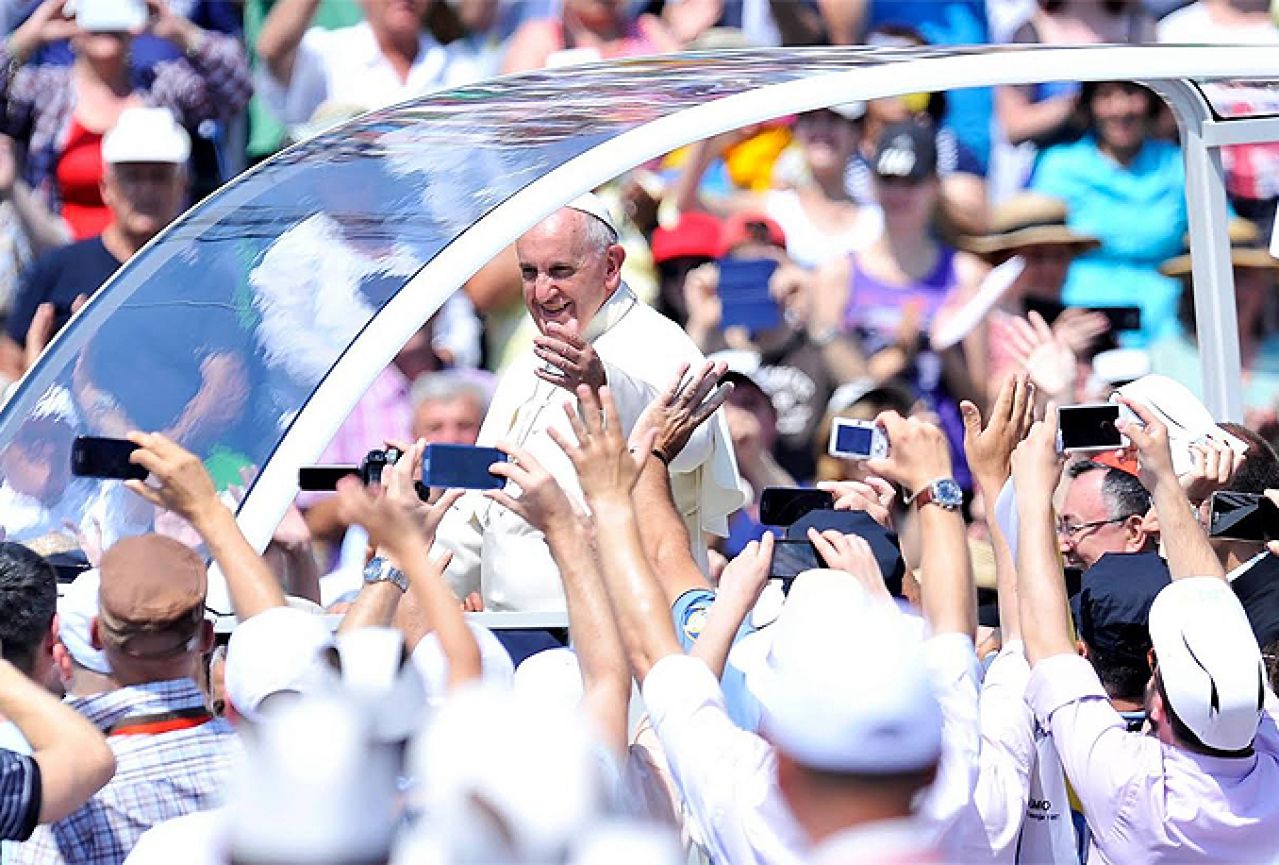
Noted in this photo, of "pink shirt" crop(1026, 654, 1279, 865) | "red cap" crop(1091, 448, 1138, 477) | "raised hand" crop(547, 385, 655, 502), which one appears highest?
"raised hand" crop(547, 385, 655, 502)

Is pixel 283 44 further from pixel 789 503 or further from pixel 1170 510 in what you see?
pixel 1170 510

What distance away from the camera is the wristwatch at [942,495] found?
15.1 feet

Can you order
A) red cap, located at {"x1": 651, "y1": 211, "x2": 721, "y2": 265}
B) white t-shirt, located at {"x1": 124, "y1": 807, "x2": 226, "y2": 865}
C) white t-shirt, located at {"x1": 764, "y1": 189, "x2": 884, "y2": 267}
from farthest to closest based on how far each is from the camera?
white t-shirt, located at {"x1": 764, "y1": 189, "x2": 884, "y2": 267}
red cap, located at {"x1": 651, "y1": 211, "x2": 721, "y2": 265}
white t-shirt, located at {"x1": 124, "y1": 807, "x2": 226, "y2": 865}

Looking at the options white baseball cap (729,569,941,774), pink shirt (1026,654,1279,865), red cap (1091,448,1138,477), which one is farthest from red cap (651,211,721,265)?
white baseball cap (729,569,941,774)

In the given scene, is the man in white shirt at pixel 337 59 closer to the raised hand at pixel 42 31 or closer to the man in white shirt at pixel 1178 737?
the raised hand at pixel 42 31

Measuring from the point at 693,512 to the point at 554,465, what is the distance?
391 millimetres

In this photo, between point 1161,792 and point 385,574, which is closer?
point 1161,792

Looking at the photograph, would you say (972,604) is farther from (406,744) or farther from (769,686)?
(406,744)

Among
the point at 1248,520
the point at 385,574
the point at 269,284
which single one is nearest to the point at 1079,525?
the point at 1248,520

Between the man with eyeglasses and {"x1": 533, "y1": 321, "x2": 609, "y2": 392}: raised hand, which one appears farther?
the man with eyeglasses

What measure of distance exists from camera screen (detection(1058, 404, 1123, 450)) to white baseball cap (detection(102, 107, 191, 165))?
415 cm

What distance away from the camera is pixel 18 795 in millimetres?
3416

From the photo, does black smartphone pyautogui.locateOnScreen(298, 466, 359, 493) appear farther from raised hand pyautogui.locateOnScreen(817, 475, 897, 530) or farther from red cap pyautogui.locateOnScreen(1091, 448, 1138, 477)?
red cap pyautogui.locateOnScreen(1091, 448, 1138, 477)

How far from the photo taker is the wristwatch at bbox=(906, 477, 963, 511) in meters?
4.62
